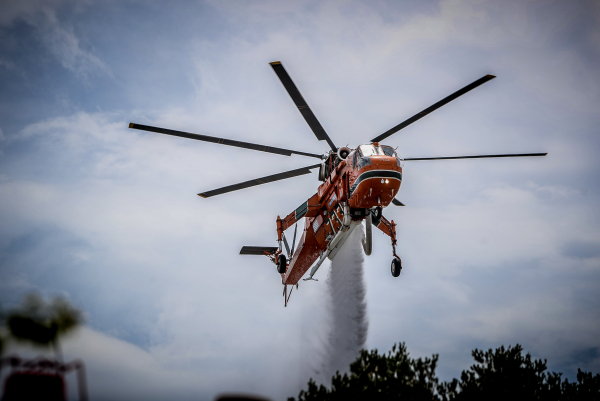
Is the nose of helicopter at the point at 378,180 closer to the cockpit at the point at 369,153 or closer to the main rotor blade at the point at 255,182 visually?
the cockpit at the point at 369,153

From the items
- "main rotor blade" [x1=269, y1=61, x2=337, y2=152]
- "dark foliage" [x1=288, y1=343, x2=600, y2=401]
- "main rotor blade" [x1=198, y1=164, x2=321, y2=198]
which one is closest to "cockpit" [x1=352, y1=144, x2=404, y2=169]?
"main rotor blade" [x1=269, y1=61, x2=337, y2=152]

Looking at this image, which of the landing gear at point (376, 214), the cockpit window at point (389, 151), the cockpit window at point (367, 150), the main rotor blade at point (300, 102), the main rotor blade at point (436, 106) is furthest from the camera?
the landing gear at point (376, 214)

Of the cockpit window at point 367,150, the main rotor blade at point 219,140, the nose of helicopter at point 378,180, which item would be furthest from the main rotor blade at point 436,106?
the main rotor blade at point 219,140

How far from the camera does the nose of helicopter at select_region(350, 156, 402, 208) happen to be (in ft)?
45.8

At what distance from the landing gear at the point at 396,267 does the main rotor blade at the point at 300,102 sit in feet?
16.8

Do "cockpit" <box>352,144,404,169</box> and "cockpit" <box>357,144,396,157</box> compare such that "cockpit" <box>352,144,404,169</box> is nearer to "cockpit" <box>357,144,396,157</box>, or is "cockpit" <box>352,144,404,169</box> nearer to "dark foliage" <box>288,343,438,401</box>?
"cockpit" <box>357,144,396,157</box>

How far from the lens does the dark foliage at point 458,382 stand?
16.8 metres

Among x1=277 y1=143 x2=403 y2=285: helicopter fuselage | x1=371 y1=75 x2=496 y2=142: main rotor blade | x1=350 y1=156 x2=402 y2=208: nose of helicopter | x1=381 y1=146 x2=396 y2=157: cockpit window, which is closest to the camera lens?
x1=371 y1=75 x2=496 y2=142: main rotor blade

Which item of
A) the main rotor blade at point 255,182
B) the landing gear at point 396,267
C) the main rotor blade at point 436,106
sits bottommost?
the landing gear at point 396,267

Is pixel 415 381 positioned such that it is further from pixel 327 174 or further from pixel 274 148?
pixel 274 148

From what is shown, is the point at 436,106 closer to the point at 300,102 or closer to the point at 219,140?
the point at 300,102

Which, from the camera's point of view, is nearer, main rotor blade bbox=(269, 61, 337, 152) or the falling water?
main rotor blade bbox=(269, 61, 337, 152)

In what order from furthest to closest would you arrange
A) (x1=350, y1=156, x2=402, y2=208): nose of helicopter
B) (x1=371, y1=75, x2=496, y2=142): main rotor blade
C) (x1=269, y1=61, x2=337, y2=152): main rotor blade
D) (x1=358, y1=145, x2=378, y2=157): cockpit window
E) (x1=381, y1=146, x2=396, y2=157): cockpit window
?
(x1=381, y1=146, x2=396, y2=157): cockpit window < (x1=358, y1=145, x2=378, y2=157): cockpit window < (x1=350, y1=156, x2=402, y2=208): nose of helicopter < (x1=371, y1=75, x2=496, y2=142): main rotor blade < (x1=269, y1=61, x2=337, y2=152): main rotor blade

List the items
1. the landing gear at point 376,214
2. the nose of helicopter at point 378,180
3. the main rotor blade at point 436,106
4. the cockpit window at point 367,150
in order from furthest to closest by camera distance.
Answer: the landing gear at point 376,214 → the cockpit window at point 367,150 → the nose of helicopter at point 378,180 → the main rotor blade at point 436,106
